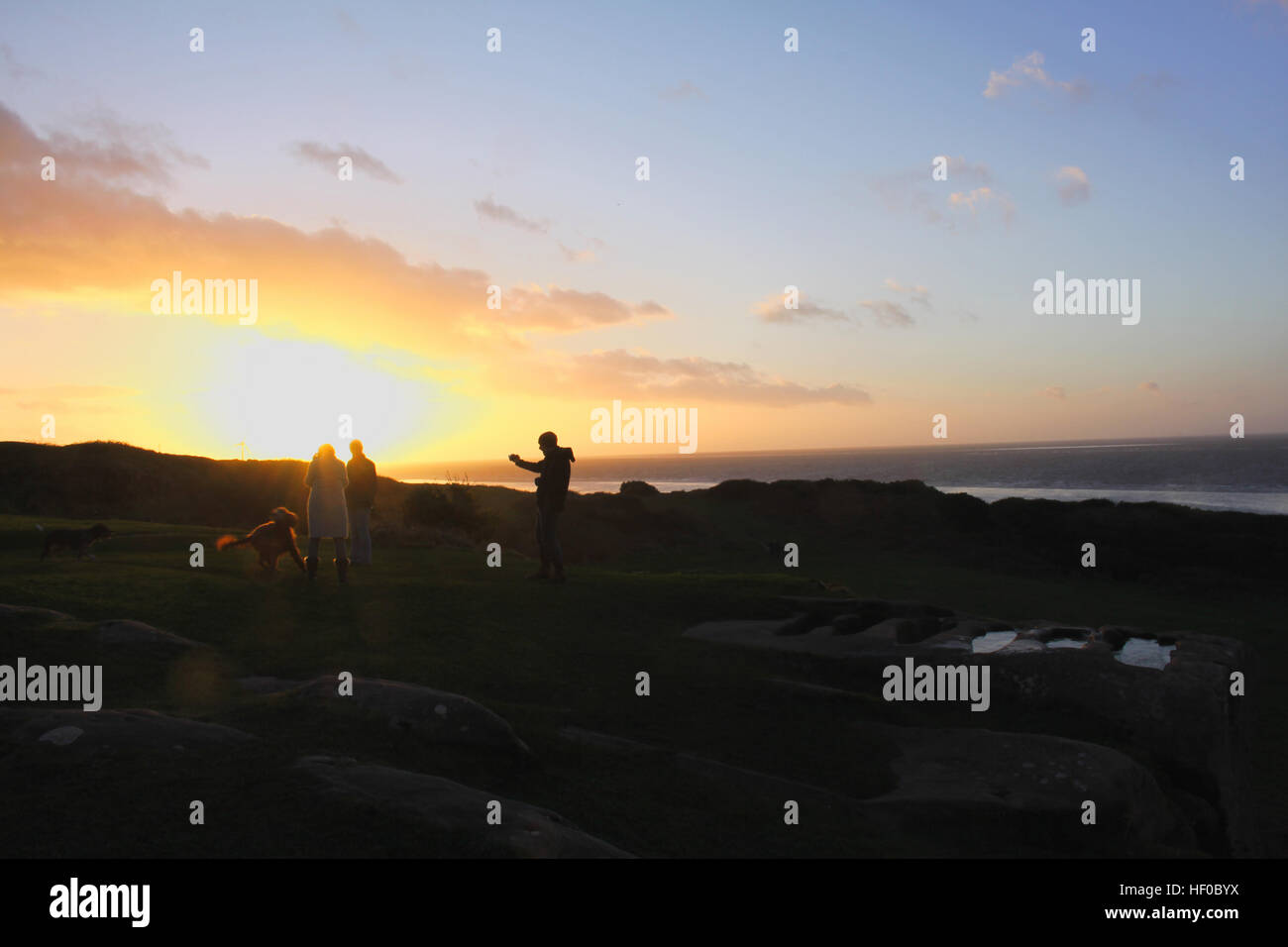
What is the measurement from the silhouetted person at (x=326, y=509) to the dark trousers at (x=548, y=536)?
343 centimetres

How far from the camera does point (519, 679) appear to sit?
10.8 m

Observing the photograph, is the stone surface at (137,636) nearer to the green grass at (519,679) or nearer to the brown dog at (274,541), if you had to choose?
the green grass at (519,679)

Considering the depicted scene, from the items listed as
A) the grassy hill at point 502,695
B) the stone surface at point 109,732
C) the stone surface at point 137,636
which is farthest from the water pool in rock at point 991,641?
the stone surface at point 137,636

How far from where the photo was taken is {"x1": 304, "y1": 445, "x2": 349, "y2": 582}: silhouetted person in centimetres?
1527

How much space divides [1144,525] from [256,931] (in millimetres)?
42655

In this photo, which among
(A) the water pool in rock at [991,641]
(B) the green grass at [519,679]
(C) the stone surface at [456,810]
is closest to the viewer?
(C) the stone surface at [456,810]

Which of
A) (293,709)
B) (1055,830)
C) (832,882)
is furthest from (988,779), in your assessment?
(293,709)

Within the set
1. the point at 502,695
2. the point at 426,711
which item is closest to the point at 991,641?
the point at 502,695

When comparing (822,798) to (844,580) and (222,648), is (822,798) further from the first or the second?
(844,580)

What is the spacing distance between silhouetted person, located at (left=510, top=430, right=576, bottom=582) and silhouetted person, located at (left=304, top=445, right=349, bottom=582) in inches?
125

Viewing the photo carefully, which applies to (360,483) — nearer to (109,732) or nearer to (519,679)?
(519,679)

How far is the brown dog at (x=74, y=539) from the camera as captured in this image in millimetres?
15852

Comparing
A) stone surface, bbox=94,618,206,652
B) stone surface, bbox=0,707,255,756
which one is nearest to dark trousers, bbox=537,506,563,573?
stone surface, bbox=94,618,206,652

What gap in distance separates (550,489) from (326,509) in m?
3.92
